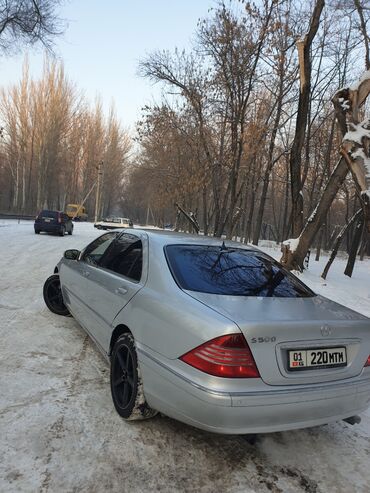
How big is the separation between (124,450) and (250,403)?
0.96 metres

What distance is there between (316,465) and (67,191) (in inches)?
2525

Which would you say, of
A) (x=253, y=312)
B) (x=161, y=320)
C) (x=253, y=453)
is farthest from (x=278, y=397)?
(x=161, y=320)

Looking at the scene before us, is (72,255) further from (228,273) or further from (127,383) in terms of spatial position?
(228,273)

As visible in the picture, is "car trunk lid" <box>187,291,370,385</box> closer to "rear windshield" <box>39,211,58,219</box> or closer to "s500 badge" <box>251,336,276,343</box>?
"s500 badge" <box>251,336,276,343</box>

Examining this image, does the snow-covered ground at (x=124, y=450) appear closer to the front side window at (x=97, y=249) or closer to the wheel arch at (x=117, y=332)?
the wheel arch at (x=117, y=332)

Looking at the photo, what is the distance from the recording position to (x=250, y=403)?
2.34m

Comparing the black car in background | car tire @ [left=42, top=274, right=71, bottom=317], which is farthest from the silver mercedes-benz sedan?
the black car in background

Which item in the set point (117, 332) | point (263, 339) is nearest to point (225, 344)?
point (263, 339)

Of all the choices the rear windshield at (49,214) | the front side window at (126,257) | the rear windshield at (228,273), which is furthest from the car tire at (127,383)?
the rear windshield at (49,214)

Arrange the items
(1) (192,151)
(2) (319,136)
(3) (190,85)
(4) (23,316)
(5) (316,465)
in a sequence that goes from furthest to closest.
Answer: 1. (2) (319,136)
2. (1) (192,151)
3. (3) (190,85)
4. (4) (23,316)
5. (5) (316,465)

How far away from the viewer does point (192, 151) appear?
859 inches

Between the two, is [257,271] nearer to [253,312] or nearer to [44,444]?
[253,312]

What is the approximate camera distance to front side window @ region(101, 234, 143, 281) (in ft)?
11.4

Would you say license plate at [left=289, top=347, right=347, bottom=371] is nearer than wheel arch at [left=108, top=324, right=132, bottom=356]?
Yes
